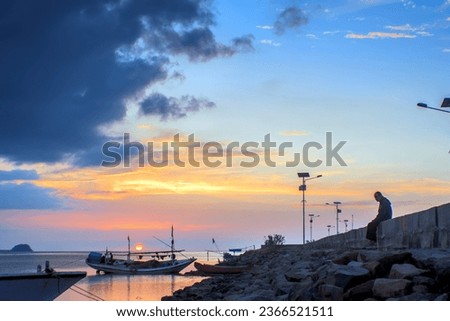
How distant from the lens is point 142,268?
7562 cm

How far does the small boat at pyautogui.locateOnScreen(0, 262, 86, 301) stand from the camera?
1673cm

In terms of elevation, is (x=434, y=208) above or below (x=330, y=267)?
above

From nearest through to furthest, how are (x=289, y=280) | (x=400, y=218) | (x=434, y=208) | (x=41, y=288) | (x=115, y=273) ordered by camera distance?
1. (x=434, y=208)
2. (x=289, y=280)
3. (x=400, y=218)
4. (x=41, y=288)
5. (x=115, y=273)

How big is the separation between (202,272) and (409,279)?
2131 inches

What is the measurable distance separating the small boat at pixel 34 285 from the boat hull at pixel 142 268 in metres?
54.3

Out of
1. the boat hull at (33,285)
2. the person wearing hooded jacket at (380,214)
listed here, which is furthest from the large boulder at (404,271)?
the boat hull at (33,285)

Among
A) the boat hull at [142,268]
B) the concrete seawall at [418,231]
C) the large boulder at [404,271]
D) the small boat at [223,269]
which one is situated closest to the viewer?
the large boulder at [404,271]

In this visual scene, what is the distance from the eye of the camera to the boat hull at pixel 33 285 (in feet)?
54.9

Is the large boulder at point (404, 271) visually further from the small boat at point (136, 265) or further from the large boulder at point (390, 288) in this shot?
the small boat at point (136, 265)

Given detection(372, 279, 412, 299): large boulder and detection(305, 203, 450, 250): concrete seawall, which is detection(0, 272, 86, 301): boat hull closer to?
detection(305, 203, 450, 250): concrete seawall

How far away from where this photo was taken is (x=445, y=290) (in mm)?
8586

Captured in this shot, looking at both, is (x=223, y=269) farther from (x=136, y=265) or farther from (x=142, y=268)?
(x=136, y=265)

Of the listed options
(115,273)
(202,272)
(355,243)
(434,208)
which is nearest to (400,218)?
(434,208)
